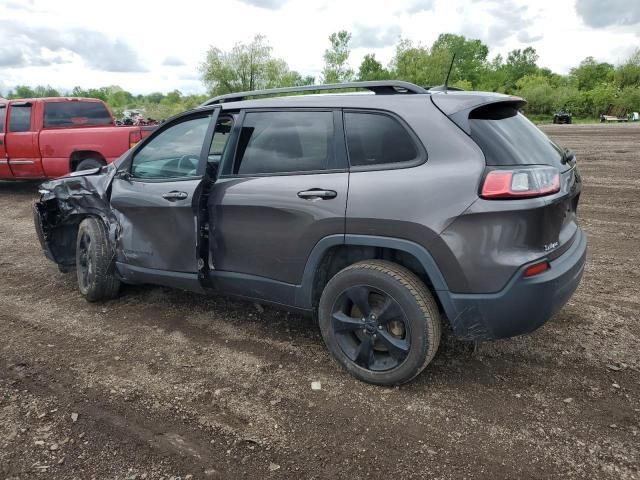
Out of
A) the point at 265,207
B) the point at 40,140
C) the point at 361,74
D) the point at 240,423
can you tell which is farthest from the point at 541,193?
the point at 361,74

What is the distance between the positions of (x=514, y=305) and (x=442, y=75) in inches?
2719

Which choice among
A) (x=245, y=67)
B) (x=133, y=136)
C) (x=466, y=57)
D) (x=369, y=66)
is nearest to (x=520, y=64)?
(x=466, y=57)

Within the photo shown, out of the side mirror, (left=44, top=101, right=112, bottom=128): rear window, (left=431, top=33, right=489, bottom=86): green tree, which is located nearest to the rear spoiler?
the side mirror

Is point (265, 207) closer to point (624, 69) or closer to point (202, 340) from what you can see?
point (202, 340)

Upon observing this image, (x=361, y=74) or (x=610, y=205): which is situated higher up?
(x=361, y=74)

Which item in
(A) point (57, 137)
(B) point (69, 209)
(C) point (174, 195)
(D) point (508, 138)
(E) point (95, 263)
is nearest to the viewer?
(D) point (508, 138)

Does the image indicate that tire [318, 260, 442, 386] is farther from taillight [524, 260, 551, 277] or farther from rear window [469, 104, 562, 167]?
rear window [469, 104, 562, 167]

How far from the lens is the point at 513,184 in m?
2.44

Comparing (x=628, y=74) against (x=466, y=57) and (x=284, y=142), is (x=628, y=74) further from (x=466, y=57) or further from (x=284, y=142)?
(x=284, y=142)

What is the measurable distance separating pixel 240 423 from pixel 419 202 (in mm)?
1533

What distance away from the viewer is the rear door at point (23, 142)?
8781mm

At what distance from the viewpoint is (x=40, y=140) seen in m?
8.68

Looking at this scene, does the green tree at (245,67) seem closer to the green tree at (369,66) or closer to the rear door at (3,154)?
the green tree at (369,66)

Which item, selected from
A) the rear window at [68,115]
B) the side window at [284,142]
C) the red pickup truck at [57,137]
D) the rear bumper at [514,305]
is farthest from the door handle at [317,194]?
the rear window at [68,115]
